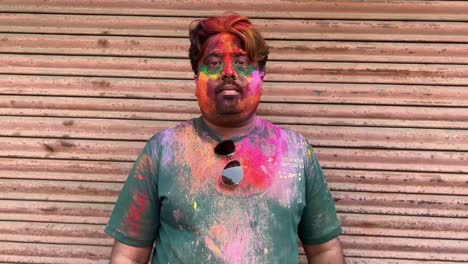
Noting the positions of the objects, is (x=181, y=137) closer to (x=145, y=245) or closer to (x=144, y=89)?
(x=145, y=245)

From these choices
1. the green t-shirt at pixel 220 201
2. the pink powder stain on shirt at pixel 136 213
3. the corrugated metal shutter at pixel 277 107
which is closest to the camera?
the green t-shirt at pixel 220 201

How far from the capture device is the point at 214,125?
2021 millimetres

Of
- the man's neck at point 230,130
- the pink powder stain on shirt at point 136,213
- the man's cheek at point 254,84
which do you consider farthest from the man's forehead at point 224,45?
the pink powder stain on shirt at point 136,213

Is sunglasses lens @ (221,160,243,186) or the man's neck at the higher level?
the man's neck

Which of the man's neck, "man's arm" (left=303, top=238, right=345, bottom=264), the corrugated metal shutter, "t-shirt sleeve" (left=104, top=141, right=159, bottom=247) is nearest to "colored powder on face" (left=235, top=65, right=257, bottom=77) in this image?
the man's neck

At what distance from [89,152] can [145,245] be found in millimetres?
1025

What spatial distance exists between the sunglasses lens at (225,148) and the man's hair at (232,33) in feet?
1.38

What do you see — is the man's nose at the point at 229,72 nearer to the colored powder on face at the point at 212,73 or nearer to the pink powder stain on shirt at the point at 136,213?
the colored powder on face at the point at 212,73

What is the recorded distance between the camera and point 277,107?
2.66m

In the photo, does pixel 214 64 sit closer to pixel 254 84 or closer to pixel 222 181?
pixel 254 84

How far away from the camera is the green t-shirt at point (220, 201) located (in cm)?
183

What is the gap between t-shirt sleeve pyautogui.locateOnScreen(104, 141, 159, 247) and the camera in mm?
1940

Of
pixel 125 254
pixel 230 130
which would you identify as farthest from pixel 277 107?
pixel 125 254

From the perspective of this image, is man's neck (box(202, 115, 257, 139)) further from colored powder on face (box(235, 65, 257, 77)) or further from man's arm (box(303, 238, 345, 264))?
man's arm (box(303, 238, 345, 264))
